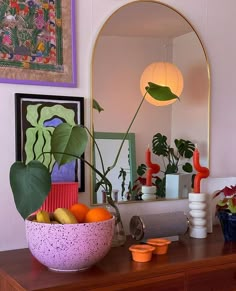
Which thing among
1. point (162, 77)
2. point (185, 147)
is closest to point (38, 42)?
point (162, 77)

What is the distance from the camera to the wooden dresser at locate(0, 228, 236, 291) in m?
1.21

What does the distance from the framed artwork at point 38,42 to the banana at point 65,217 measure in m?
0.52

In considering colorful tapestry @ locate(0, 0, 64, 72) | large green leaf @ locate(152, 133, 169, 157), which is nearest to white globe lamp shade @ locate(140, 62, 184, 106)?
large green leaf @ locate(152, 133, 169, 157)

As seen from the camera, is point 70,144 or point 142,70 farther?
point 142,70

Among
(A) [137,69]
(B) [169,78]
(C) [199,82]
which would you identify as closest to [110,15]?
(A) [137,69]

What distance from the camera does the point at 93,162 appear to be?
168 cm

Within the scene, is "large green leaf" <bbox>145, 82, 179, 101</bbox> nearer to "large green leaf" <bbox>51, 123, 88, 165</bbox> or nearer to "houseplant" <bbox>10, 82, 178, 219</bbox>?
"houseplant" <bbox>10, 82, 178, 219</bbox>

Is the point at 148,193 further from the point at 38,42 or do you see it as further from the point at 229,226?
the point at 38,42

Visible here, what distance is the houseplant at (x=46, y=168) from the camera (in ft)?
4.10

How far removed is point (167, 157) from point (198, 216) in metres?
0.29

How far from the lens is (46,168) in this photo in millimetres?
1303

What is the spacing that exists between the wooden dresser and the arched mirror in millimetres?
370

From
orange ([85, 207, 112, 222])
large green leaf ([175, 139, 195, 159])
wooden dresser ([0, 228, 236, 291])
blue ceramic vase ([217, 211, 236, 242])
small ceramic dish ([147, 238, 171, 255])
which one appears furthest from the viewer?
large green leaf ([175, 139, 195, 159])

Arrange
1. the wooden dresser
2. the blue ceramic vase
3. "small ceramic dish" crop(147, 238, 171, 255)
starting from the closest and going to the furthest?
the wooden dresser < "small ceramic dish" crop(147, 238, 171, 255) < the blue ceramic vase
